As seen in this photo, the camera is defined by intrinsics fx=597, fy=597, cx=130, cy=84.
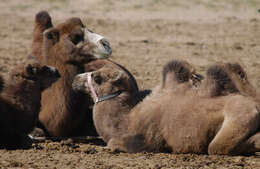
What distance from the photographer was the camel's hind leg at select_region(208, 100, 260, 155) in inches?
242

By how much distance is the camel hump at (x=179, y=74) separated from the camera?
6.88m

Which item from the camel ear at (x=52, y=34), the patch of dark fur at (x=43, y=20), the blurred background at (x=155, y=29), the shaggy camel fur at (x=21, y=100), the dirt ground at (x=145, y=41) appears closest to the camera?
→ the dirt ground at (x=145, y=41)

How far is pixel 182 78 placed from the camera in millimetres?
6891

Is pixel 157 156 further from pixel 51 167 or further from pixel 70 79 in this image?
pixel 70 79

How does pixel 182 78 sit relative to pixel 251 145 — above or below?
above

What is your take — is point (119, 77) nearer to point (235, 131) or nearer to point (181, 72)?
point (181, 72)

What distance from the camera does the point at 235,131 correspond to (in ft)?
20.2

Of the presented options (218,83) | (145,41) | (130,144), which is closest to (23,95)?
(130,144)

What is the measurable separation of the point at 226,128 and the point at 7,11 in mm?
14402

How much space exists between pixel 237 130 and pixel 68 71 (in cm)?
315

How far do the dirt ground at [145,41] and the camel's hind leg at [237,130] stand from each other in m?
0.11

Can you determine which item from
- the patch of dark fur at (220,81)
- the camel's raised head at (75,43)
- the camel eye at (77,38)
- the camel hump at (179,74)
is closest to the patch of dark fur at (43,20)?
the camel's raised head at (75,43)

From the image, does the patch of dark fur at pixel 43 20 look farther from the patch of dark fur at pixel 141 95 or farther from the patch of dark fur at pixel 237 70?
the patch of dark fur at pixel 237 70

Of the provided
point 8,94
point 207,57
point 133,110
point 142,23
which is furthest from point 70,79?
point 142,23
